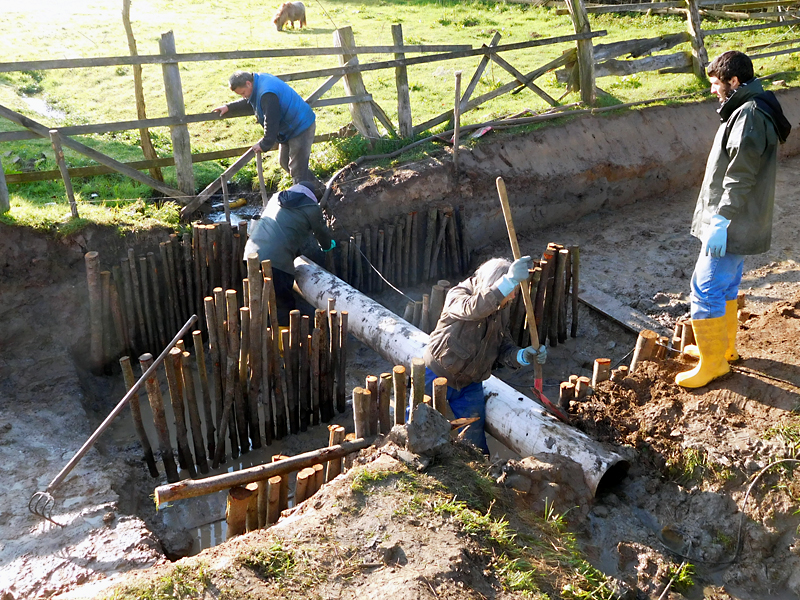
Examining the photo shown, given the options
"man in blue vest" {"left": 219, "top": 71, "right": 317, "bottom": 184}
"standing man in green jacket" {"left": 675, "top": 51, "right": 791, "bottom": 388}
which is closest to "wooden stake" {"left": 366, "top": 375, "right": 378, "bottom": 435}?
"standing man in green jacket" {"left": 675, "top": 51, "right": 791, "bottom": 388}

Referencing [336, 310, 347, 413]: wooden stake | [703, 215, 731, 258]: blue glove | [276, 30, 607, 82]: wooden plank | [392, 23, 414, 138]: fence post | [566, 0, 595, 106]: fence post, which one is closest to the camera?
[703, 215, 731, 258]: blue glove

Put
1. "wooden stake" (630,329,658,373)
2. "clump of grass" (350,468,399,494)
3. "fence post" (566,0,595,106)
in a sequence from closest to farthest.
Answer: "clump of grass" (350,468,399,494) → "wooden stake" (630,329,658,373) → "fence post" (566,0,595,106)

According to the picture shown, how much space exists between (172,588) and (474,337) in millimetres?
2374

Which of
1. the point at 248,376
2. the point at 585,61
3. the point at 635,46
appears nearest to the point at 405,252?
the point at 248,376

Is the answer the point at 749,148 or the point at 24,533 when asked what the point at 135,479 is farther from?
the point at 749,148

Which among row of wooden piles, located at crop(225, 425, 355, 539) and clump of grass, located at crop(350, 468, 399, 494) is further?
row of wooden piles, located at crop(225, 425, 355, 539)

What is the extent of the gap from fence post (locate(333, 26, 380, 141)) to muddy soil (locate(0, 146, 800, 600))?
3.56m

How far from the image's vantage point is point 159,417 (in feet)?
16.2

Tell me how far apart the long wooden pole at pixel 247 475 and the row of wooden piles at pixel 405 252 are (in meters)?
3.34

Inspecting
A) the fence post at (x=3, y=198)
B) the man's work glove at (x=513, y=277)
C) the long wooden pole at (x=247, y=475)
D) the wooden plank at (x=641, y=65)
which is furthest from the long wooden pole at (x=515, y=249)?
the wooden plank at (x=641, y=65)

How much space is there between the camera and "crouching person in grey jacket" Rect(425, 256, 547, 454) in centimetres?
427

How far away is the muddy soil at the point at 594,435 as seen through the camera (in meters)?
3.96

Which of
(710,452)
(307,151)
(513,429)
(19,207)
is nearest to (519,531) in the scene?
(513,429)

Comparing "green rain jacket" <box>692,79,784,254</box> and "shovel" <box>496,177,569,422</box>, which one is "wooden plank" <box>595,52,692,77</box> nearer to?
"green rain jacket" <box>692,79,784,254</box>
